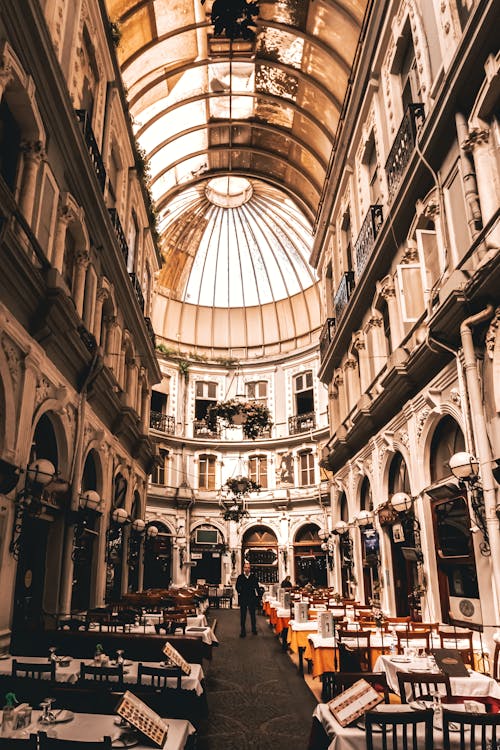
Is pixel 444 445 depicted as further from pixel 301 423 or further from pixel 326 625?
pixel 301 423

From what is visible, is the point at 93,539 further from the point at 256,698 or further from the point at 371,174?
the point at 371,174

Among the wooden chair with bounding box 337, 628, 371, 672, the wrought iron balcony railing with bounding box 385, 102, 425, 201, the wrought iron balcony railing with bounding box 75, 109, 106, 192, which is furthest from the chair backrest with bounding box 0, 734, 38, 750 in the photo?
the wrought iron balcony railing with bounding box 385, 102, 425, 201

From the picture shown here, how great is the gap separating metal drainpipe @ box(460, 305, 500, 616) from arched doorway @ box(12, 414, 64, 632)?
6.91 m

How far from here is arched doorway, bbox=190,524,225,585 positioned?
30609 mm

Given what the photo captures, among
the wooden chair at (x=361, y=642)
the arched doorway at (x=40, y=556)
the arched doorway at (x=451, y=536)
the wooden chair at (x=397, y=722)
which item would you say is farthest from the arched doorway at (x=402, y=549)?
the wooden chair at (x=397, y=722)

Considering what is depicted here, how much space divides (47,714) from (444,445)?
8.28 meters

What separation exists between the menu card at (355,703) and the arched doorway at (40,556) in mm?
6566

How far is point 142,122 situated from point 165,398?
14.9m

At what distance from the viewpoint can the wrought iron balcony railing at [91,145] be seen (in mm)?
12352

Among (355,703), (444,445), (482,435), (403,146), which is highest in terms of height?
(403,146)

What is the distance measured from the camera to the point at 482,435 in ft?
27.2

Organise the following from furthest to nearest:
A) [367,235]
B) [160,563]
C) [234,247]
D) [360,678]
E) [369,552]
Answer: [234,247] → [160,563] → [369,552] → [367,235] → [360,678]

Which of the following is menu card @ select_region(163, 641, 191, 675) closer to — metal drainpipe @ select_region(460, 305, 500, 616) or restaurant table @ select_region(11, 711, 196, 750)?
restaurant table @ select_region(11, 711, 196, 750)

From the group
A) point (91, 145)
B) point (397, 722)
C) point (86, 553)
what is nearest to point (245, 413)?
point (86, 553)
